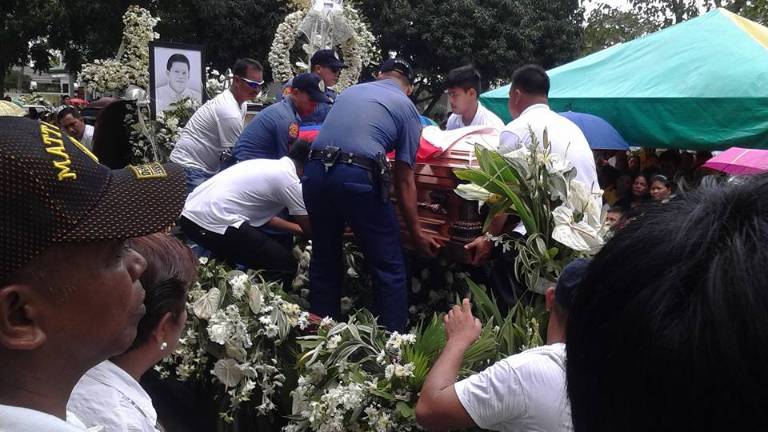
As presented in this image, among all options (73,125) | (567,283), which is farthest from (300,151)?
(73,125)

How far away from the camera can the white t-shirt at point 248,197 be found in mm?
4355

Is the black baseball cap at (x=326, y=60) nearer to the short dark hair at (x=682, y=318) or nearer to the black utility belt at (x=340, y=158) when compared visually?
the black utility belt at (x=340, y=158)

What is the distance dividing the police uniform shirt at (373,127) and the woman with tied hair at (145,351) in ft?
5.32

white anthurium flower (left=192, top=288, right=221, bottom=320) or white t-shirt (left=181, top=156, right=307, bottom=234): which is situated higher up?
white t-shirt (left=181, top=156, right=307, bottom=234)

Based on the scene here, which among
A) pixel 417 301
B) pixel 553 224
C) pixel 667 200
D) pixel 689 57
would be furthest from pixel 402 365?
pixel 689 57

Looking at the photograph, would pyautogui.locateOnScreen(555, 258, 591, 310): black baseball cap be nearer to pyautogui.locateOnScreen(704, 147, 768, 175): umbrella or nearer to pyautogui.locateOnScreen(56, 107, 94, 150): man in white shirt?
pyautogui.locateOnScreen(704, 147, 768, 175): umbrella

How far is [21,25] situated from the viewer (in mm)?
18625

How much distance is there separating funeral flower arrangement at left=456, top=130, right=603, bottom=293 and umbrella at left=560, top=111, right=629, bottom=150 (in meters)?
3.64

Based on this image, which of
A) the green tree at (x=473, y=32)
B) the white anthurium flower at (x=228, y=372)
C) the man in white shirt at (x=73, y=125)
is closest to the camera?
the white anthurium flower at (x=228, y=372)

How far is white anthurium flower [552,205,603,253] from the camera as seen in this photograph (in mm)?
2820

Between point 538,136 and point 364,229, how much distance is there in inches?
37.0

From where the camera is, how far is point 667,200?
0.87m

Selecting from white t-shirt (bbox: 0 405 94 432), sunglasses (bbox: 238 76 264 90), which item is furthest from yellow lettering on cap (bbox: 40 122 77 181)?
sunglasses (bbox: 238 76 264 90)

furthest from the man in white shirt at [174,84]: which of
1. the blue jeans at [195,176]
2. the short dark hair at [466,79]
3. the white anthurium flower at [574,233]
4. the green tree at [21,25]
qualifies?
the green tree at [21,25]
